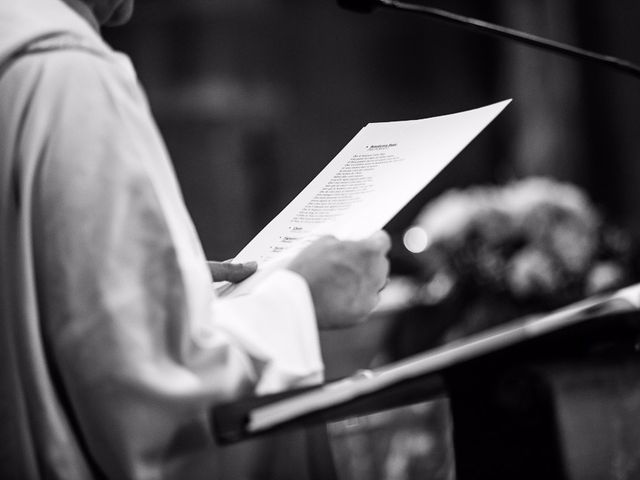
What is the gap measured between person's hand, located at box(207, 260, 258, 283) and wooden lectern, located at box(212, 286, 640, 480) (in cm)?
31

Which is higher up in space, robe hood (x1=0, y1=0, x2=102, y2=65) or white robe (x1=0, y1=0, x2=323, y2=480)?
robe hood (x1=0, y1=0, x2=102, y2=65)

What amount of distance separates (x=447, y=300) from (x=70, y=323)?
6.88 feet

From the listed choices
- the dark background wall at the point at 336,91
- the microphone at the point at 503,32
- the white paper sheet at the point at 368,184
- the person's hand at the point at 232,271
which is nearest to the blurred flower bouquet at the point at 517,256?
the microphone at the point at 503,32

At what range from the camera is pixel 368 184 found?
1.23m

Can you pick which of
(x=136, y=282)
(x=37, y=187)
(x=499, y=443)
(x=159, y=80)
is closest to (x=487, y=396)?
(x=499, y=443)

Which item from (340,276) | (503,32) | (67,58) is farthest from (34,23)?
(503,32)

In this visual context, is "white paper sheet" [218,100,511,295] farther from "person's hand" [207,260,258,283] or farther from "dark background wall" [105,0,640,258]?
"dark background wall" [105,0,640,258]

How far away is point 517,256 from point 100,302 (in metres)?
2.05

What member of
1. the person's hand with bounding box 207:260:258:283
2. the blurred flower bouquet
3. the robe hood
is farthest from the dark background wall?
the robe hood

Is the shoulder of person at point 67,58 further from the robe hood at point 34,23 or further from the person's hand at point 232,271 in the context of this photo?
the person's hand at point 232,271

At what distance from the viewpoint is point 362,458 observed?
2566 millimetres

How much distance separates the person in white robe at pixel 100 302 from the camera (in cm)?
96

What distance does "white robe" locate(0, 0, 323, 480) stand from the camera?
3.14 feet

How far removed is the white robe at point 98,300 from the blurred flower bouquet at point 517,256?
6.22 feet
